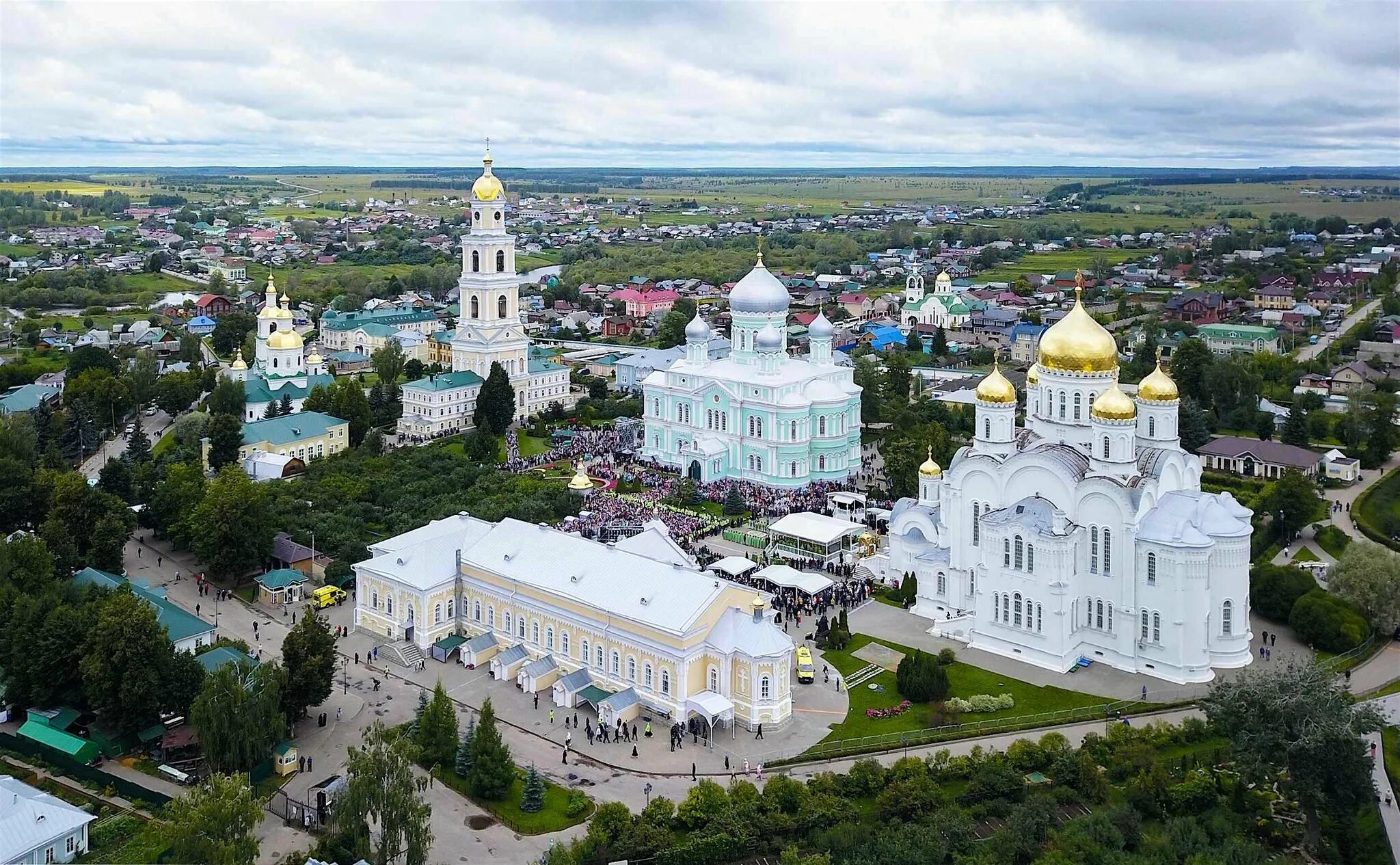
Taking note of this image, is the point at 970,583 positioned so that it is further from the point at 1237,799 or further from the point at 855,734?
the point at 1237,799

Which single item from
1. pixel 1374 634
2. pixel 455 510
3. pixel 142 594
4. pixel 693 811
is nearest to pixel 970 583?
pixel 1374 634

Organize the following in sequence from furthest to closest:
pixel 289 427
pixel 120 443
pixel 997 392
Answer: pixel 120 443 → pixel 289 427 → pixel 997 392

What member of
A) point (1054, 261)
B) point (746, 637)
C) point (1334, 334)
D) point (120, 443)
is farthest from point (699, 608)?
point (1054, 261)

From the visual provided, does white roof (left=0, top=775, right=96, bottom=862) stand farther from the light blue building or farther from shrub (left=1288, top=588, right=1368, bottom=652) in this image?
the light blue building

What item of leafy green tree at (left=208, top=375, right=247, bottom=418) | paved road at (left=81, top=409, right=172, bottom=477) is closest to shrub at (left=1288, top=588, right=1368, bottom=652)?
paved road at (left=81, top=409, right=172, bottom=477)

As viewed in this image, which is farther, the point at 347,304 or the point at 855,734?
the point at 347,304

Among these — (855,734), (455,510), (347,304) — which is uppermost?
(347,304)

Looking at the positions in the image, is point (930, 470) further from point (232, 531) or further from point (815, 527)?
point (232, 531)
